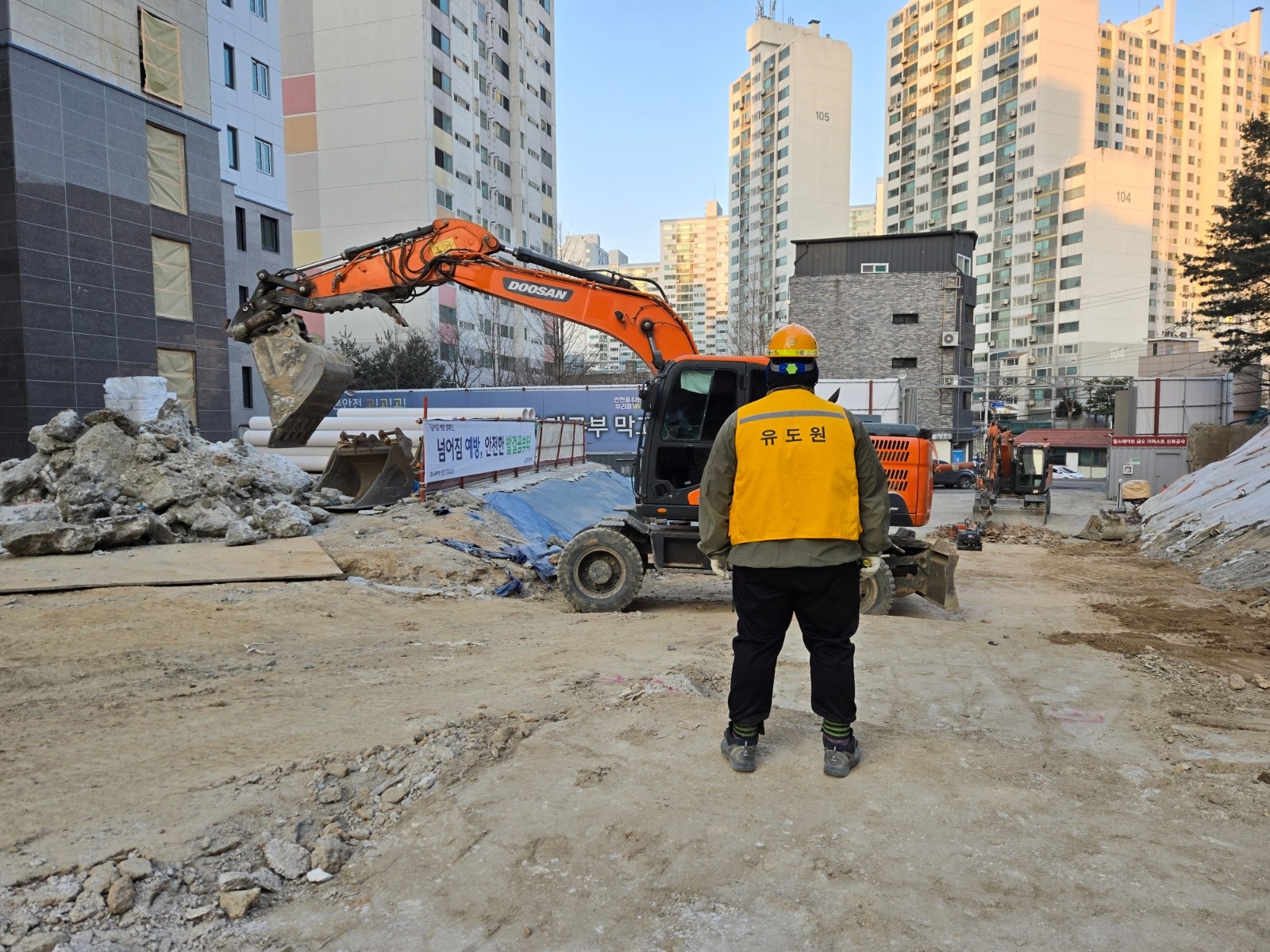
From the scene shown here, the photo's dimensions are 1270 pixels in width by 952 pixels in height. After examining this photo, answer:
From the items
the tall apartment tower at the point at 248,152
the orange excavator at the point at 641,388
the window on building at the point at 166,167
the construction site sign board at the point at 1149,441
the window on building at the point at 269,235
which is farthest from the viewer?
the window on building at the point at 269,235

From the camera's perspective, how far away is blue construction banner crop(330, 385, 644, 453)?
25391 millimetres

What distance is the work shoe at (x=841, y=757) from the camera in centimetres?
323

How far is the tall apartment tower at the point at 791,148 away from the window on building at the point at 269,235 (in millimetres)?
54518

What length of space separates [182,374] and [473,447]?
11.2 m

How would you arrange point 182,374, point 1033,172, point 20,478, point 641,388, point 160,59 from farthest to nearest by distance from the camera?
point 1033,172, point 182,374, point 160,59, point 20,478, point 641,388

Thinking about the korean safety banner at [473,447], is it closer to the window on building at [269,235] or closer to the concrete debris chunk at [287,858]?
the concrete debris chunk at [287,858]

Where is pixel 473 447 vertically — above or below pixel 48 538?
above

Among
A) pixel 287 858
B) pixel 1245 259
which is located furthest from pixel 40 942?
pixel 1245 259

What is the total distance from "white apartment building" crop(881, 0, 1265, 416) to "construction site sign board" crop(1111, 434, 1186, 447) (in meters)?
34.6

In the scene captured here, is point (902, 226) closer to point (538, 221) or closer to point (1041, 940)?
point (538, 221)

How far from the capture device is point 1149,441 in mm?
26656

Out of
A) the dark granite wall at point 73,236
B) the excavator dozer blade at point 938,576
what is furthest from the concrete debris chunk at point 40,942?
the dark granite wall at point 73,236

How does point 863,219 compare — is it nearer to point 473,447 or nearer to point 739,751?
point 473,447

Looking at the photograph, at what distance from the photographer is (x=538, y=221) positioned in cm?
6309
